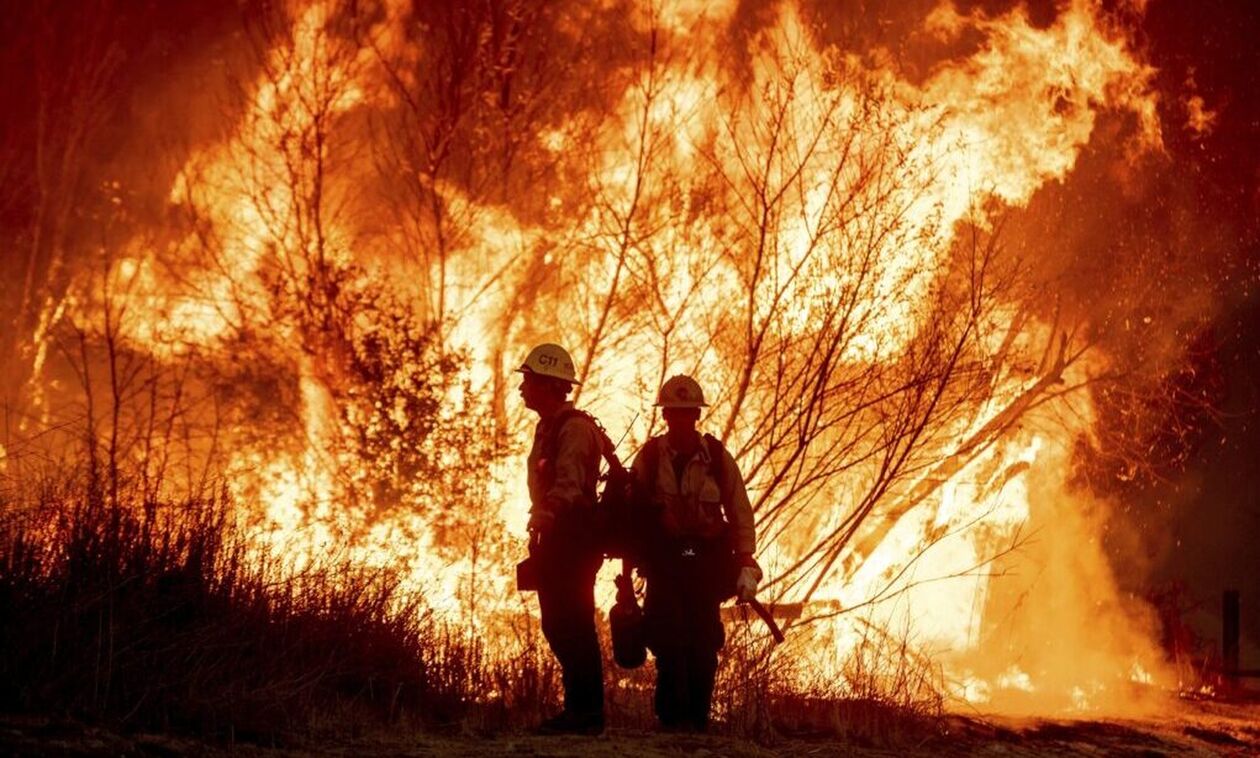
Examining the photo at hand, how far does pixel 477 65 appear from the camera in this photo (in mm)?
13703

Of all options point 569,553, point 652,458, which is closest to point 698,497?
point 652,458

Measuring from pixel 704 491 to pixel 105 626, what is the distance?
298 cm

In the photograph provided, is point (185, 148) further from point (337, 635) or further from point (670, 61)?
point (337, 635)

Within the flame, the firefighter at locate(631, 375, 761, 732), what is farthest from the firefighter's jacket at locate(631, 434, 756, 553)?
the flame

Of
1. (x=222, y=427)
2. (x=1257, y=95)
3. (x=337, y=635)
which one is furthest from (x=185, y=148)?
(x=1257, y=95)

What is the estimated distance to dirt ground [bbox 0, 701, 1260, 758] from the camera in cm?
592

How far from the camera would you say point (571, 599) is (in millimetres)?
7344

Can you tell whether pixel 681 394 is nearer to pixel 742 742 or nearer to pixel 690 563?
pixel 690 563

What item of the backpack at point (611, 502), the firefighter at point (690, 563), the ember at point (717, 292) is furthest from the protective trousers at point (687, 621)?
the ember at point (717, 292)

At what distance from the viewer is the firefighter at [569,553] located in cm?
727

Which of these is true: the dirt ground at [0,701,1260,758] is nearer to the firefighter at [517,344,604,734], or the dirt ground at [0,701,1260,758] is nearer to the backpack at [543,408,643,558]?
the firefighter at [517,344,604,734]

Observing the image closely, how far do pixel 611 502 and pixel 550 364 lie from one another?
29.9 inches

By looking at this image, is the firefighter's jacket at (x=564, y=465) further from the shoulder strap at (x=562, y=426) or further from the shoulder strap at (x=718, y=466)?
the shoulder strap at (x=718, y=466)

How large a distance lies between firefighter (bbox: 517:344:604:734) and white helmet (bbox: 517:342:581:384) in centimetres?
19
